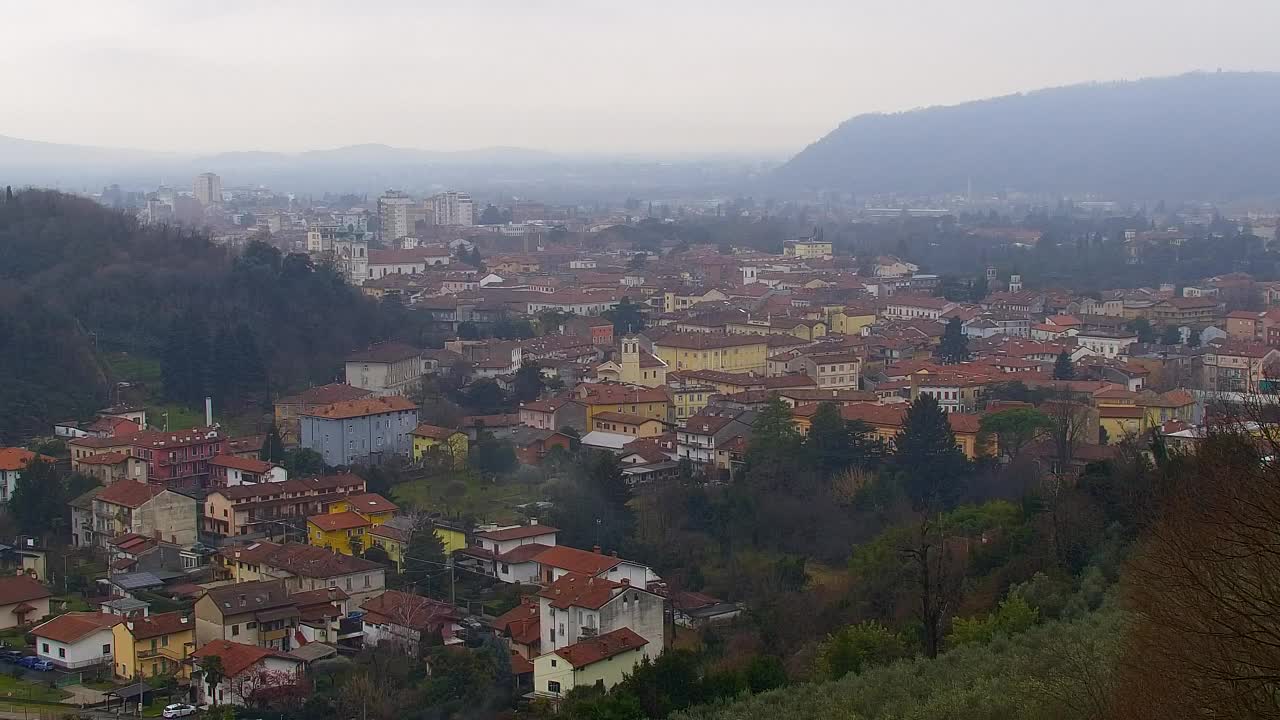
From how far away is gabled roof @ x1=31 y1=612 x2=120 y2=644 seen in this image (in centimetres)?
1078

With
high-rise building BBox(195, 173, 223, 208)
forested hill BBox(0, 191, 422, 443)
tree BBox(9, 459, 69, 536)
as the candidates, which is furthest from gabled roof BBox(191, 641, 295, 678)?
high-rise building BBox(195, 173, 223, 208)

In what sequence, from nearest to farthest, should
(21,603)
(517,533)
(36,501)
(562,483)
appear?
(21,603)
(517,533)
(36,501)
(562,483)

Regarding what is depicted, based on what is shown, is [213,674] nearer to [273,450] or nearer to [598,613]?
[598,613]

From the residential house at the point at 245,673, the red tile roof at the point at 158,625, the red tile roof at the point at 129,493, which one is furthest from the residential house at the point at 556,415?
the residential house at the point at 245,673

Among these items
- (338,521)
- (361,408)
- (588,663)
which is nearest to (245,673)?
(588,663)

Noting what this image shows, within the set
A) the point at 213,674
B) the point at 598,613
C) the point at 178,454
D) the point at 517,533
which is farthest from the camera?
the point at 178,454

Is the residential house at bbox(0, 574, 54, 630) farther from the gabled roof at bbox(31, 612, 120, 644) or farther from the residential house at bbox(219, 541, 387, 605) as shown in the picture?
the residential house at bbox(219, 541, 387, 605)

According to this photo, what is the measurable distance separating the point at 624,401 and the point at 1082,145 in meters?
90.6

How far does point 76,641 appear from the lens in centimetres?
1074

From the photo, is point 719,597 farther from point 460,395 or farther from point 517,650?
point 460,395

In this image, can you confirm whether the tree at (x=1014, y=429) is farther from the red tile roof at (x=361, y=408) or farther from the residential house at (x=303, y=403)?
the residential house at (x=303, y=403)

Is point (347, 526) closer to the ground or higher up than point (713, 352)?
closer to the ground

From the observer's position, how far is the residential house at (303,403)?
18.4 metres

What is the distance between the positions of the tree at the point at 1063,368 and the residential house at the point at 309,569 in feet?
38.5
